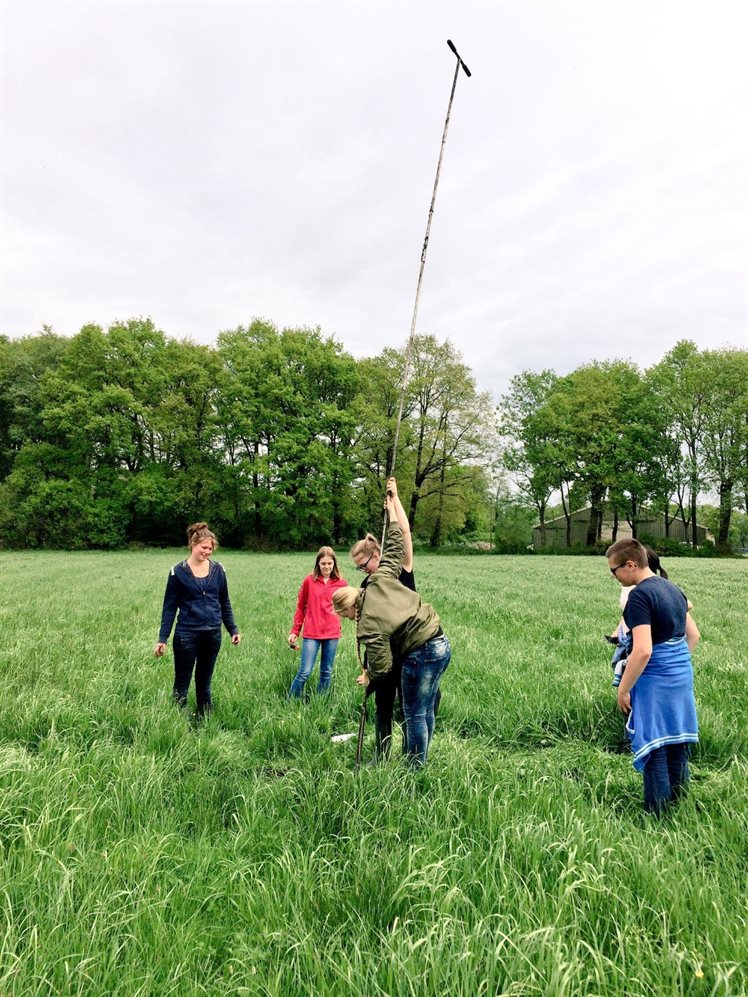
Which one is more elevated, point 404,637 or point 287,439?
point 287,439

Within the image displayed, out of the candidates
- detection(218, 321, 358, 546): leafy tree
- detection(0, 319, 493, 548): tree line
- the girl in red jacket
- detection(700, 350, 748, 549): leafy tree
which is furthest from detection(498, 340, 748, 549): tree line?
the girl in red jacket

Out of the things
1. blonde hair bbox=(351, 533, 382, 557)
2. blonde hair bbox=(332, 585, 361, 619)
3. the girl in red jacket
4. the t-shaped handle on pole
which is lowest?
the girl in red jacket

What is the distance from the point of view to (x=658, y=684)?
11.2 ft

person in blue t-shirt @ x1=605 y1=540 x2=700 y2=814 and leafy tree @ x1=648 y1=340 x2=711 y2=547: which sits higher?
leafy tree @ x1=648 y1=340 x2=711 y2=547

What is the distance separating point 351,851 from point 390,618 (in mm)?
1421

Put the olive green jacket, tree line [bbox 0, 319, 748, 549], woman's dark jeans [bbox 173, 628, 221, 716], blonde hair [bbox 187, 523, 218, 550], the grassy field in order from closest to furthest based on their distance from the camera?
the grassy field → the olive green jacket → woman's dark jeans [bbox 173, 628, 221, 716] → blonde hair [bbox 187, 523, 218, 550] → tree line [bbox 0, 319, 748, 549]

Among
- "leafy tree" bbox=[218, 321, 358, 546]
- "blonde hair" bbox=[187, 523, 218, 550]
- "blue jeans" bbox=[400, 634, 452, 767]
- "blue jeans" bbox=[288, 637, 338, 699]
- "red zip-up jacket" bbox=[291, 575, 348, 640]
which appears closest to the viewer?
"blue jeans" bbox=[400, 634, 452, 767]

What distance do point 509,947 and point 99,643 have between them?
7.67 m

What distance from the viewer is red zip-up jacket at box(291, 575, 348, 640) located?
21.3 ft

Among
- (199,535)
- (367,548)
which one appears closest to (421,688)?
(367,548)

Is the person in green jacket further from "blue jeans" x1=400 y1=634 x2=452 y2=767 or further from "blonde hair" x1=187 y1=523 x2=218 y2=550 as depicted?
"blonde hair" x1=187 y1=523 x2=218 y2=550

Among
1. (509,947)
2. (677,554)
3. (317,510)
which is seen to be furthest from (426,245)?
(677,554)

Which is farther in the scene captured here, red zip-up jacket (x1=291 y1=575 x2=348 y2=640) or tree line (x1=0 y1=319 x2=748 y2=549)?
tree line (x1=0 y1=319 x2=748 y2=549)

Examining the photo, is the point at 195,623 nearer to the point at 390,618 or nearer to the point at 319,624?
the point at 319,624
